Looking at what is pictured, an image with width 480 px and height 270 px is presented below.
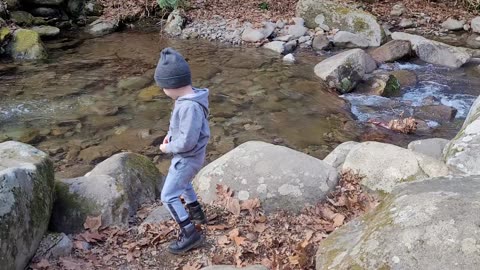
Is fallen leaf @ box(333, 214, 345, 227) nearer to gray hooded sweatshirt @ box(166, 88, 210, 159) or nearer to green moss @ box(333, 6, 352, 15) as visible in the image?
gray hooded sweatshirt @ box(166, 88, 210, 159)

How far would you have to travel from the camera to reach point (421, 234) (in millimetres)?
2412

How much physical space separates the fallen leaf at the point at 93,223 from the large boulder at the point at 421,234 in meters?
1.97

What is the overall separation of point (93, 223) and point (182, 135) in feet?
3.96

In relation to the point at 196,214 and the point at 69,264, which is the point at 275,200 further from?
the point at 69,264

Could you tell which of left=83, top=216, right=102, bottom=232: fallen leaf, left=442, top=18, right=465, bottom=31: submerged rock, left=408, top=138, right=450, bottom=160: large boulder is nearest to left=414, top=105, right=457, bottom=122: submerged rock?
left=408, top=138, right=450, bottom=160: large boulder

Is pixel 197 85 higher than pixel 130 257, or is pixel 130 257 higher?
pixel 130 257

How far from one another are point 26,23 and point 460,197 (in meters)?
12.9

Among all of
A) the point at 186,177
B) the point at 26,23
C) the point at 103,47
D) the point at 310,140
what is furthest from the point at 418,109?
the point at 26,23

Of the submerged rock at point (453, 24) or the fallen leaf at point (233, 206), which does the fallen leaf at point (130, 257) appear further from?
the submerged rock at point (453, 24)

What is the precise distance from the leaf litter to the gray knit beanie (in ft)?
4.21

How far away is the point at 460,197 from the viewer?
8.55ft

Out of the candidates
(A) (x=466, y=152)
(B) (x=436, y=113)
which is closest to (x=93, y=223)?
(A) (x=466, y=152)

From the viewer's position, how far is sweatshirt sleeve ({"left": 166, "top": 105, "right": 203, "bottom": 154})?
3.42 meters

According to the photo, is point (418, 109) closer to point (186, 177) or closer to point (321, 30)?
point (321, 30)
